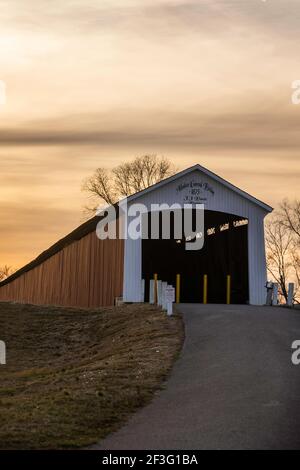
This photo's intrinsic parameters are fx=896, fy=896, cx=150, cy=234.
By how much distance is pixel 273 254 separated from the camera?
2687 inches

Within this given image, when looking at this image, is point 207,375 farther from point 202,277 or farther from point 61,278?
point 61,278

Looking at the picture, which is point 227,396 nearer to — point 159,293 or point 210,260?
point 159,293

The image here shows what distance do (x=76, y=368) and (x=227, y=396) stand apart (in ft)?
22.9

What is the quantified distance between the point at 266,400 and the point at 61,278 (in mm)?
29537

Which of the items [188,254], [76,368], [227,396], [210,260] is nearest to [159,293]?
[210,260]

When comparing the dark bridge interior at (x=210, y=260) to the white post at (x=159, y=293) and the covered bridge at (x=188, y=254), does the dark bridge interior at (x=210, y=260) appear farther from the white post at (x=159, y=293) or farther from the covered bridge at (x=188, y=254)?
the white post at (x=159, y=293)

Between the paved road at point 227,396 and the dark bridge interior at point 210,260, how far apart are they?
10857 mm

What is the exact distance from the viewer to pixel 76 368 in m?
21.3

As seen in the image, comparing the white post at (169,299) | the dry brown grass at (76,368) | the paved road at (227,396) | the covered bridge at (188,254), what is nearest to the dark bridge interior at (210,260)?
the covered bridge at (188,254)

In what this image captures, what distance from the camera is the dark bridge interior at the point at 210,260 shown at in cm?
3488

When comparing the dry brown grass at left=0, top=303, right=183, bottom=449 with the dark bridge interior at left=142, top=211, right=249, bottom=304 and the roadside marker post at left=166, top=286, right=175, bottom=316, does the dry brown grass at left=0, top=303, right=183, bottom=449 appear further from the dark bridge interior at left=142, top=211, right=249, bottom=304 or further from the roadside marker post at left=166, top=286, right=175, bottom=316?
the dark bridge interior at left=142, top=211, right=249, bottom=304

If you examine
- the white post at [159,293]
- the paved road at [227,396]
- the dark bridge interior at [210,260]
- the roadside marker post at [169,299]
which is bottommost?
the paved road at [227,396]

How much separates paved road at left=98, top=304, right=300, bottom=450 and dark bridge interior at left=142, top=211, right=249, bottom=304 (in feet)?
35.6
